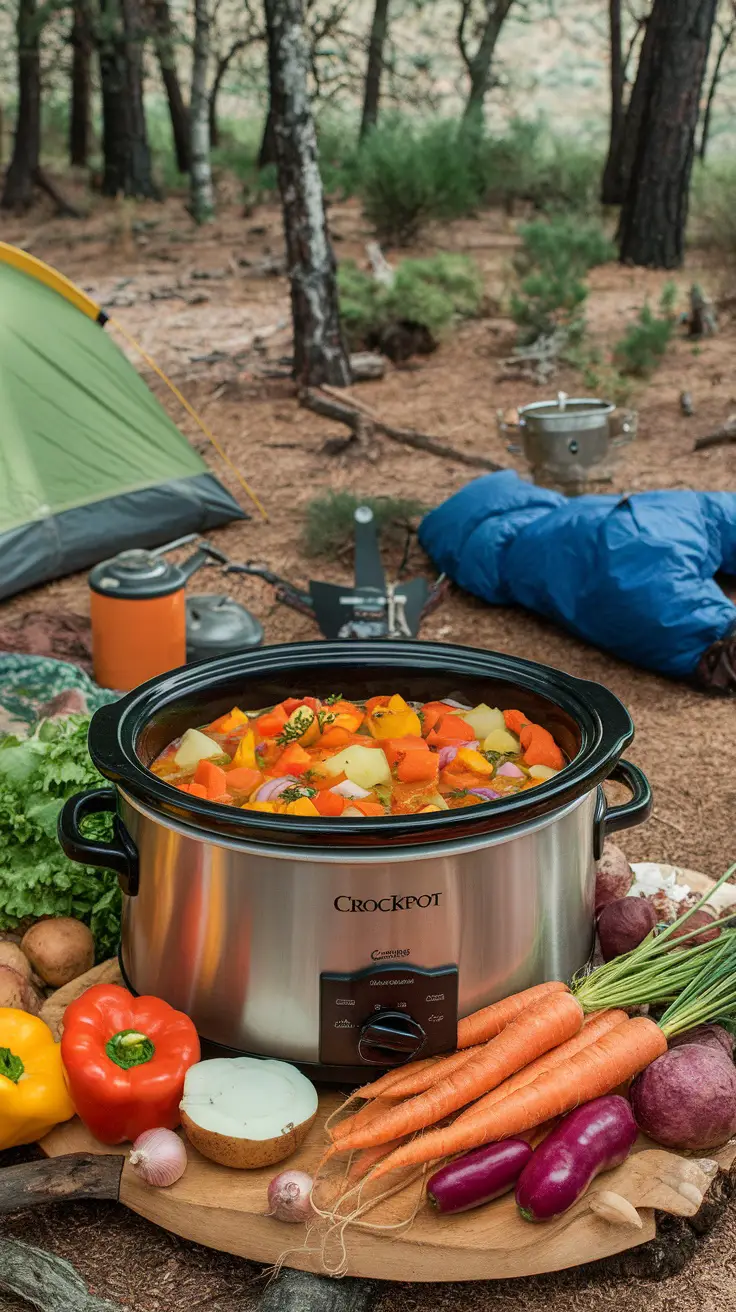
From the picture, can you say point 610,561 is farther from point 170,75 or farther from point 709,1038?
point 170,75

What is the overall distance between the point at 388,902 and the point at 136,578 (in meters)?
2.72

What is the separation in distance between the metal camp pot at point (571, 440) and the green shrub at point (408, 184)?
802 cm

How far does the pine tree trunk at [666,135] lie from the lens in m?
11.6

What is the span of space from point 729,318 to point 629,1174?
1061cm

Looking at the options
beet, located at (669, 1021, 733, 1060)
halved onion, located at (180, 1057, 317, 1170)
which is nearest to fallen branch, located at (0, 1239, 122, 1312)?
halved onion, located at (180, 1057, 317, 1170)

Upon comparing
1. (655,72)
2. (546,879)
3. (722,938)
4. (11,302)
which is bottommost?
(722,938)

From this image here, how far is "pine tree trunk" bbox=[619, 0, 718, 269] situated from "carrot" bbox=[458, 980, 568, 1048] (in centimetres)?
1150

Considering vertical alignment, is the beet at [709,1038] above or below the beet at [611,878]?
below

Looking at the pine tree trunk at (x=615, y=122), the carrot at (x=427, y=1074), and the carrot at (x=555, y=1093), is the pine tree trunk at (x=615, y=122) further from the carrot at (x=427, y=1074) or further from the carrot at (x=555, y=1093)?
the carrot at (x=427, y=1074)

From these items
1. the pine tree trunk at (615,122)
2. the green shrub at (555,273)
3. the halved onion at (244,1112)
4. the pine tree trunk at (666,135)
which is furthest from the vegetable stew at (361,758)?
the pine tree trunk at (615,122)

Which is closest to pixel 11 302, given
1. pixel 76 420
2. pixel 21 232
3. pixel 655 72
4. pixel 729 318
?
pixel 76 420

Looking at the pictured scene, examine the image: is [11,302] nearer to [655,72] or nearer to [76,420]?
[76,420]

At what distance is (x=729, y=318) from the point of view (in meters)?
11.6

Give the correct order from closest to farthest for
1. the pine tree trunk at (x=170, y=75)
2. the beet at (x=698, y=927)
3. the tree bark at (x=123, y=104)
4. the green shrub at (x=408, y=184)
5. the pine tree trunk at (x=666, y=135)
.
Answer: the beet at (x=698, y=927), the pine tree trunk at (x=666, y=135), the green shrub at (x=408, y=184), the tree bark at (x=123, y=104), the pine tree trunk at (x=170, y=75)
